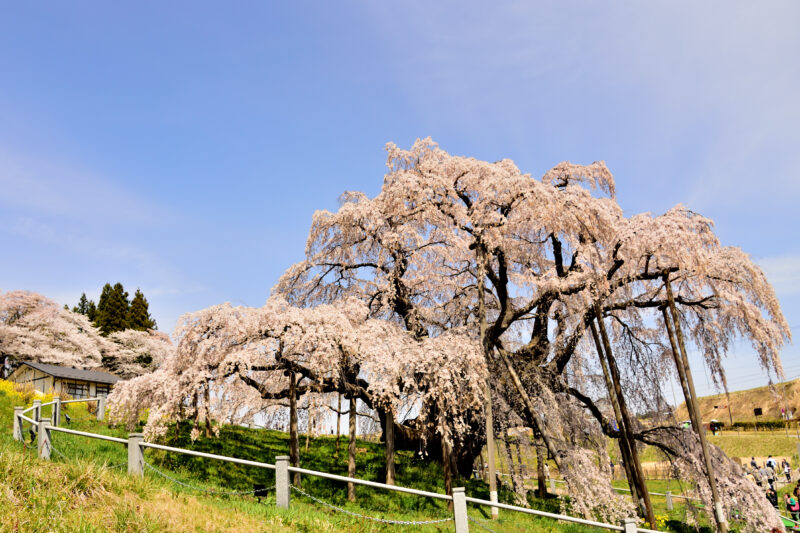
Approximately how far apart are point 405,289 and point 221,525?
1441 cm

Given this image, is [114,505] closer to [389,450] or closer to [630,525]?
[630,525]

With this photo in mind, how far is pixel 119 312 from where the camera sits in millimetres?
61156

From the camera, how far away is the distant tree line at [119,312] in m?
60.0

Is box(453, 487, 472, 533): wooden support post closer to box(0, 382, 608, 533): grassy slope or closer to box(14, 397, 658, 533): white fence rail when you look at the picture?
box(14, 397, 658, 533): white fence rail

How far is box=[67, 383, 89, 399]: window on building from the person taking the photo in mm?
38750

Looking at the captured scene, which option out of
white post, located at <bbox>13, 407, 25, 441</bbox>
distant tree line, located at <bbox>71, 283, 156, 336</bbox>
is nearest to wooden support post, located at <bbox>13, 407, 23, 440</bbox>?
white post, located at <bbox>13, 407, 25, 441</bbox>

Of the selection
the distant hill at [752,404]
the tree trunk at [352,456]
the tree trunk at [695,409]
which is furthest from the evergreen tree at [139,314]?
the distant hill at [752,404]

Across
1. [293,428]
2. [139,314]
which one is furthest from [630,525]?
[139,314]

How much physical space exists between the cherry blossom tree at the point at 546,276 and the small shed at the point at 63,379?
84.4 feet

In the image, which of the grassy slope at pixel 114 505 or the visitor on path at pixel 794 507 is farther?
the visitor on path at pixel 794 507

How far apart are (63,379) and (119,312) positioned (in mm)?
24789

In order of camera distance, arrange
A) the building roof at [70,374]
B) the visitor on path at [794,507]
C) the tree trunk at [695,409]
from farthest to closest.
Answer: the building roof at [70,374]
the visitor on path at [794,507]
the tree trunk at [695,409]

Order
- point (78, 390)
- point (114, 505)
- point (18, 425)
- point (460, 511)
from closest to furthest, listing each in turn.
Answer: point (114, 505) → point (460, 511) → point (18, 425) → point (78, 390)

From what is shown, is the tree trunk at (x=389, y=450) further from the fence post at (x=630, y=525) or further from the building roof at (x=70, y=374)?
the building roof at (x=70, y=374)
